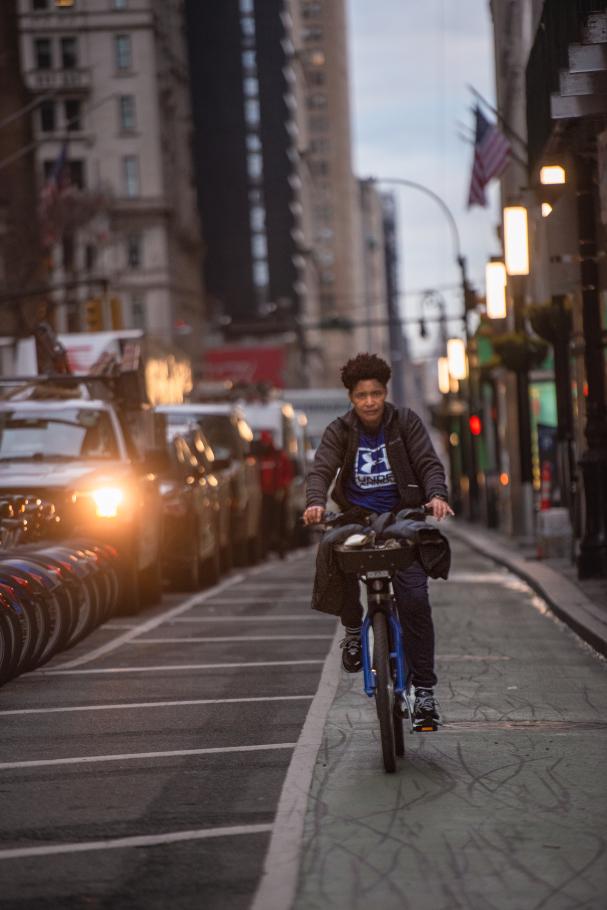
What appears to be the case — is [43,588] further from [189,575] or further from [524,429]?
[524,429]

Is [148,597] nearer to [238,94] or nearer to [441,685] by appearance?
[441,685]

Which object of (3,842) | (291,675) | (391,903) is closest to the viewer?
(391,903)

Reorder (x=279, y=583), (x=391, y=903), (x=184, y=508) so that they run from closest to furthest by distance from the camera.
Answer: (x=391, y=903) < (x=184, y=508) < (x=279, y=583)

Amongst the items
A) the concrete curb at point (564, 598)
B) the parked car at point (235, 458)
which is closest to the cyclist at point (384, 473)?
the concrete curb at point (564, 598)

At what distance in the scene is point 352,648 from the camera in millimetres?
8914

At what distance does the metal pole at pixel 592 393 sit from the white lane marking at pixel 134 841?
1287 cm

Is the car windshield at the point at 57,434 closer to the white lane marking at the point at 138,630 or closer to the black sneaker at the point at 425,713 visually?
the white lane marking at the point at 138,630

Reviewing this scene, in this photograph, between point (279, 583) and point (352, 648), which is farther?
point (279, 583)

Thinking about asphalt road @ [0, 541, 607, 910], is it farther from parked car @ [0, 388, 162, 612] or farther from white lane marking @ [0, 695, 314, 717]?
parked car @ [0, 388, 162, 612]

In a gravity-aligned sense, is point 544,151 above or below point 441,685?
above

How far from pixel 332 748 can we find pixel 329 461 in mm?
1376

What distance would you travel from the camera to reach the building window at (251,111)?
5856 inches

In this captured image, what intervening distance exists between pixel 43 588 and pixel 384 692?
5151 millimetres

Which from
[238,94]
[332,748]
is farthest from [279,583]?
[238,94]
